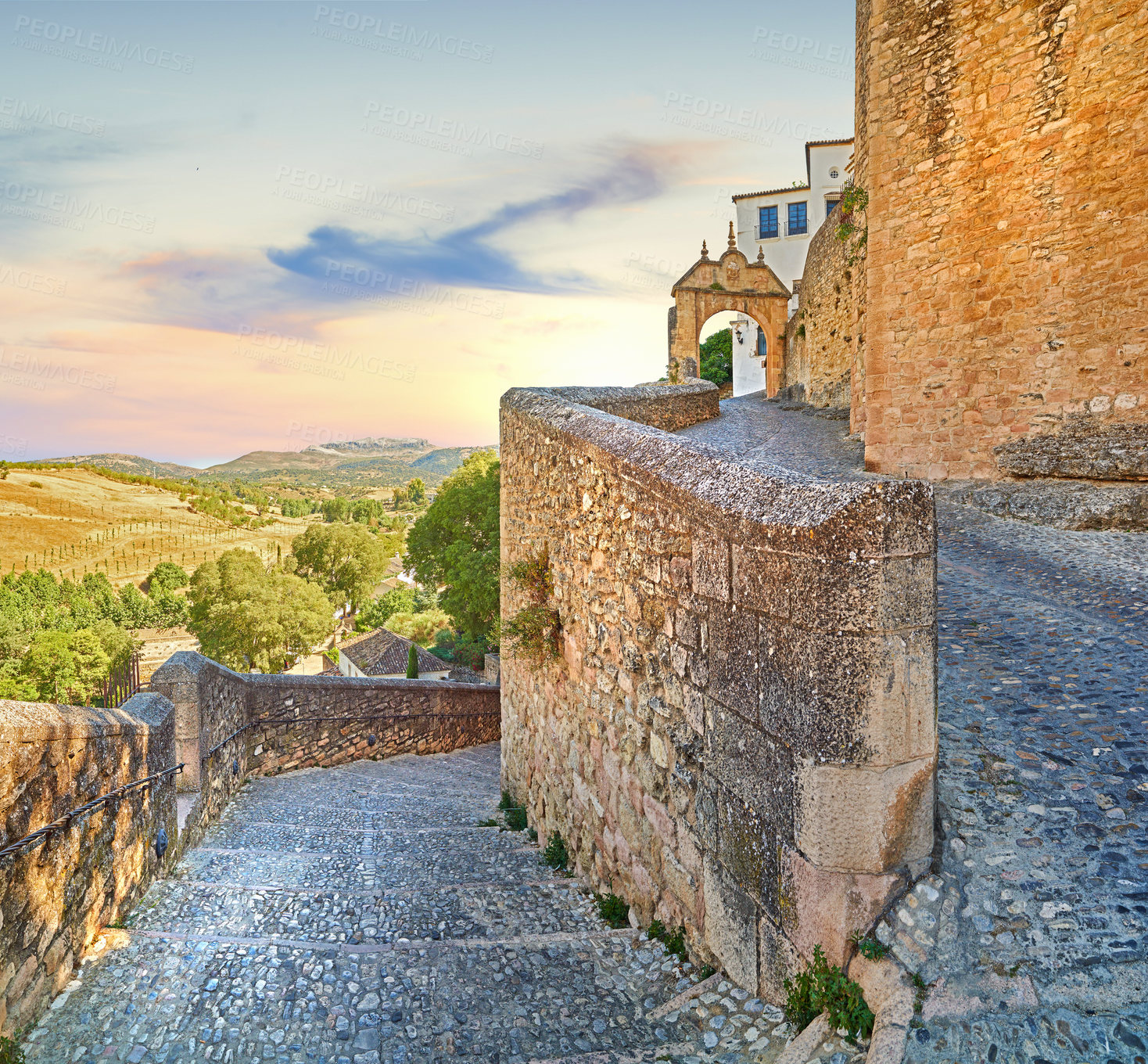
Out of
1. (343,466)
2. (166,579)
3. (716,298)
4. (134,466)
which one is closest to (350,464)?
(343,466)

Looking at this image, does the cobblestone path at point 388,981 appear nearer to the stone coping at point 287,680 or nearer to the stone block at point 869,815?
the stone block at point 869,815

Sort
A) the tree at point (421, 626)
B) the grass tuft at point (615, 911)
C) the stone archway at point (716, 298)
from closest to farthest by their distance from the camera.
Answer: the grass tuft at point (615, 911)
the stone archway at point (716, 298)
the tree at point (421, 626)

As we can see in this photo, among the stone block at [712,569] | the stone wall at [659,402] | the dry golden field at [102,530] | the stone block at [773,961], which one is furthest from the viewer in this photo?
the dry golden field at [102,530]

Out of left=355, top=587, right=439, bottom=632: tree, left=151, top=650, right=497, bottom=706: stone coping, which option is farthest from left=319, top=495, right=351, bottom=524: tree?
left=151, top=650, right=497, bottom=706: stone coping

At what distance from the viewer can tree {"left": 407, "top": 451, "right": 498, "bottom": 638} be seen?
20.0 m

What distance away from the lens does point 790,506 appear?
2471 millimetres

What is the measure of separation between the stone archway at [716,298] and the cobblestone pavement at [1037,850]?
1994 cm

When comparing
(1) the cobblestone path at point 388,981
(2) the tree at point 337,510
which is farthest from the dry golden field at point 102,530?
(1) the cobblestone path at point 388,981

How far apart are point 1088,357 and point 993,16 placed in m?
3.97

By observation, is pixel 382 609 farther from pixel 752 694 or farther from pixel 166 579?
pixel 752 694

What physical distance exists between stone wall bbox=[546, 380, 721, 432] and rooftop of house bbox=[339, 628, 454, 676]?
53.3 feet

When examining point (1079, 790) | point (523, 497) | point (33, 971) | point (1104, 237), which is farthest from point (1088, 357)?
point (33, 971)

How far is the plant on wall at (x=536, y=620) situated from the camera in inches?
210

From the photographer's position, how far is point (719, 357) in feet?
129
